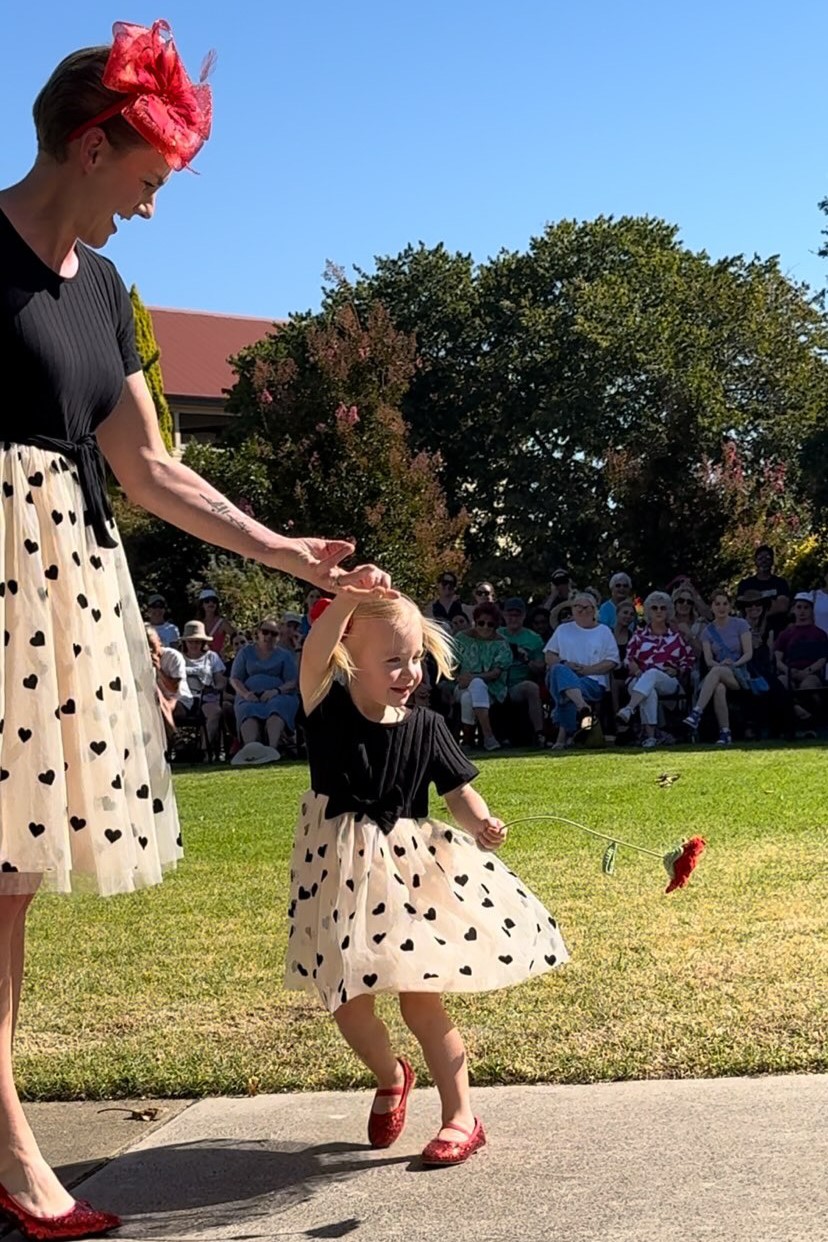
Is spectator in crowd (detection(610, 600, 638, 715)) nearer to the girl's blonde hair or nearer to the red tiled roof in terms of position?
the girl's blonde hair

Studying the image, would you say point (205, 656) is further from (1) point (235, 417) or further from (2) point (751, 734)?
(1) point (235, 417)

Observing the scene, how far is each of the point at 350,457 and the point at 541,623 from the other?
864cm

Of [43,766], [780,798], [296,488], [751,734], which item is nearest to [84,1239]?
[43,766]

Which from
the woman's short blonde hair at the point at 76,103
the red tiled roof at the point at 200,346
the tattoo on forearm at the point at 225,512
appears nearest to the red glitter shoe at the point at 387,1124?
the tattoo on forearm at the point at 225,512

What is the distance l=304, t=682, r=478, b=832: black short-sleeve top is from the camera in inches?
144

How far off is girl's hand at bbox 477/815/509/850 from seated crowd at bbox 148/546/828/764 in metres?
9.94

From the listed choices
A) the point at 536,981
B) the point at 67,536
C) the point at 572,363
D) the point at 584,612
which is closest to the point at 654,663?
the point at 584,612

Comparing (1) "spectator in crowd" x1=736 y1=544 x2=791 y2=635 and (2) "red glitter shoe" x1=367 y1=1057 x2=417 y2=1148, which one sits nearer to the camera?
(2) "red glitter shoe" x1=367 y1=1057 x2=417 y2=1148

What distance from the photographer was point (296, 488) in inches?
948

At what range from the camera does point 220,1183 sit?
11.2 ft

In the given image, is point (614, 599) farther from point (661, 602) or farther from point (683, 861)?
point (683, 861)

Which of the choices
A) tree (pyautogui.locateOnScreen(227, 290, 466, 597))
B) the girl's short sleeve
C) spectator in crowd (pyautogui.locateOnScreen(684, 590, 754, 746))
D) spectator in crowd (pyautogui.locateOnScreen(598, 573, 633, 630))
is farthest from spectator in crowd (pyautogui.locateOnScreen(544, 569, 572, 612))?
the girl's short sleeve

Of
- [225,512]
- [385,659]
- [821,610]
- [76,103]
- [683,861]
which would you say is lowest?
[683,861]

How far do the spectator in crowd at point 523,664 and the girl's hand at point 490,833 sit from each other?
11.0 meters
